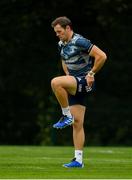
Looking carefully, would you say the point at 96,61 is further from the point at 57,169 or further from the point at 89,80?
the point at 57,169

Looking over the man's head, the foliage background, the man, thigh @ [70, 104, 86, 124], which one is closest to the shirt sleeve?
the man

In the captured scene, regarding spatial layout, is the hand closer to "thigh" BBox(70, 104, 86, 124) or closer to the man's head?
"thigh" BBox(70, 104, 86, 124)

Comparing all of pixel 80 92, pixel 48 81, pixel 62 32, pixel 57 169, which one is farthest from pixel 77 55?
pixel 48 81

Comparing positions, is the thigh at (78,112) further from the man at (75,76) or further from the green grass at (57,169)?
the green grass at (57,169)

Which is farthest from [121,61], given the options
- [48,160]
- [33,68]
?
[48,160]

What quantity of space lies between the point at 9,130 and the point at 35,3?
161 inches

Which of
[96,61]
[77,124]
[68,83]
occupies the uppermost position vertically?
[96,61]

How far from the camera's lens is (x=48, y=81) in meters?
23.7

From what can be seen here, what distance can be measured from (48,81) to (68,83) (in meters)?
12.5

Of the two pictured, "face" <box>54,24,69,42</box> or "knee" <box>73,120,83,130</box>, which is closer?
"face" <box>54,24,69,42</box>

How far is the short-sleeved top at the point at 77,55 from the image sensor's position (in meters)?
11.4

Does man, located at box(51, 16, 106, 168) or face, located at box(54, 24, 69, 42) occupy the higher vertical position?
face, located at box(54, 24, 69, 42)

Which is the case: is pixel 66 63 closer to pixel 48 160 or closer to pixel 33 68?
pixel 48 160

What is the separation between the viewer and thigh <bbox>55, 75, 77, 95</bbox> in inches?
441
